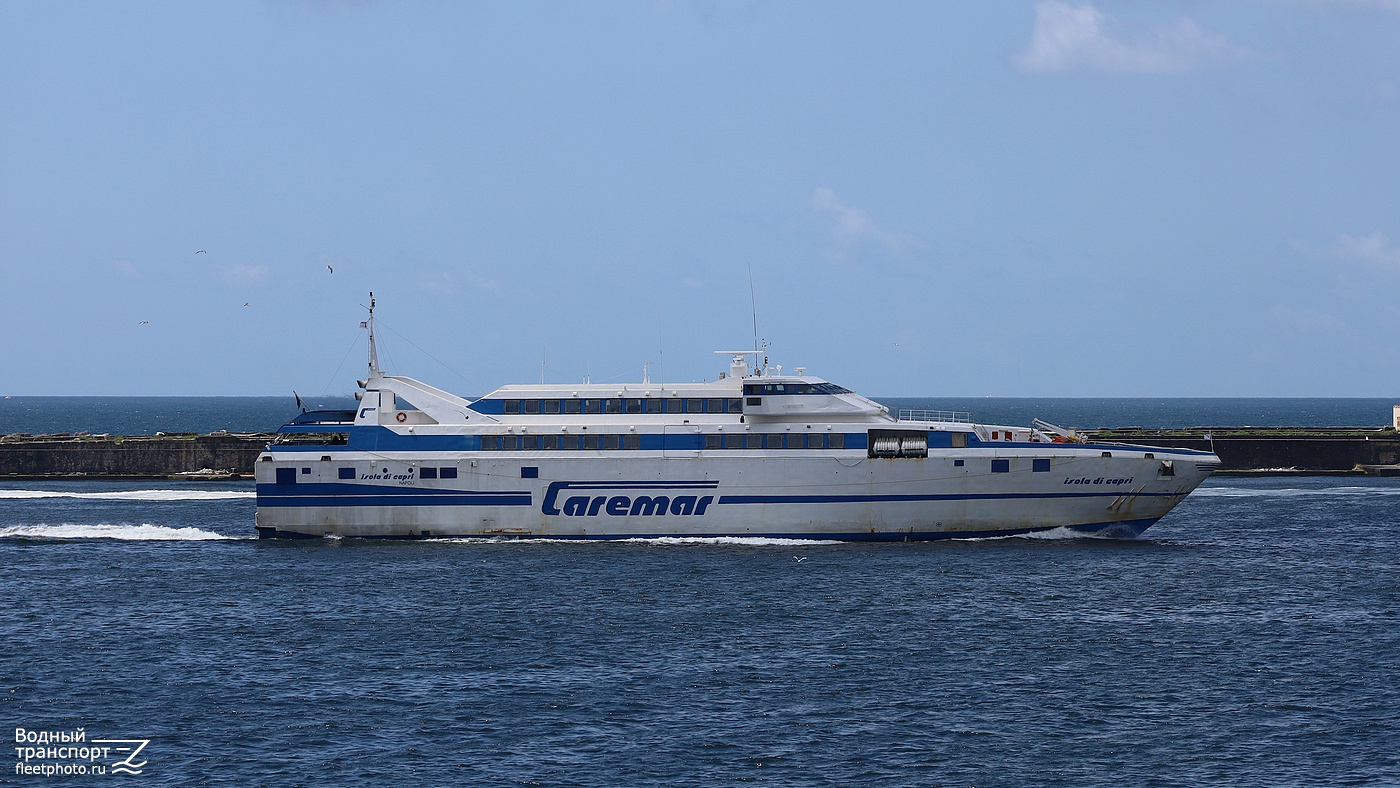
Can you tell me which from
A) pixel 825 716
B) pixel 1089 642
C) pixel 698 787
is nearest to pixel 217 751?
pixel 698 787

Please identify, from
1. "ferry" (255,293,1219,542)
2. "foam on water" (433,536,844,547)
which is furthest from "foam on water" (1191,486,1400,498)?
"foam on water" (433,536,844,547)

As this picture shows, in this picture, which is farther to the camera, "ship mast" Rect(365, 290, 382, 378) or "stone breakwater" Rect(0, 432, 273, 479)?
"stone breakwater" Rect(0, 432, 273, 479)

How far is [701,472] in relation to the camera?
4712 cm

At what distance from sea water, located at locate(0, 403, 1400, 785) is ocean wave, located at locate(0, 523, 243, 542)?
1.44 metres

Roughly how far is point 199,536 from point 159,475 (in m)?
30.5

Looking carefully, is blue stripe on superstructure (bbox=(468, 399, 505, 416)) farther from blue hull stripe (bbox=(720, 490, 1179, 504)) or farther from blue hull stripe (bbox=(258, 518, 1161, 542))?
blue hull stripe (bbox=(720, 490, 1179, 504))

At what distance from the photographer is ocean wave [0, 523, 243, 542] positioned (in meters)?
50.8

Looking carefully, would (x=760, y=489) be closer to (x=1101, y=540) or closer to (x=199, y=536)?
(x=1101, y=540)

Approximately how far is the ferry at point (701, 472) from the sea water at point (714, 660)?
→ 43.3 inches

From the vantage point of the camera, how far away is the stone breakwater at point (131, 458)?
79.1 m

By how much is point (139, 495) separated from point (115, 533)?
54.9ft

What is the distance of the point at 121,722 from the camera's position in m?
26.4

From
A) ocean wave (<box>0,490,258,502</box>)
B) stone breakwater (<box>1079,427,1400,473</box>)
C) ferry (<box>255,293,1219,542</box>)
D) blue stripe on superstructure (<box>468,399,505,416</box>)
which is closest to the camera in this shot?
ferry (<box>255,293,1219,542</box>)

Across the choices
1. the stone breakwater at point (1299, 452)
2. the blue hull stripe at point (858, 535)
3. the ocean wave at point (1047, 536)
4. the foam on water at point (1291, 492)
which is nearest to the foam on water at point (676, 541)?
the blue hull stripe at point (858, 535)
